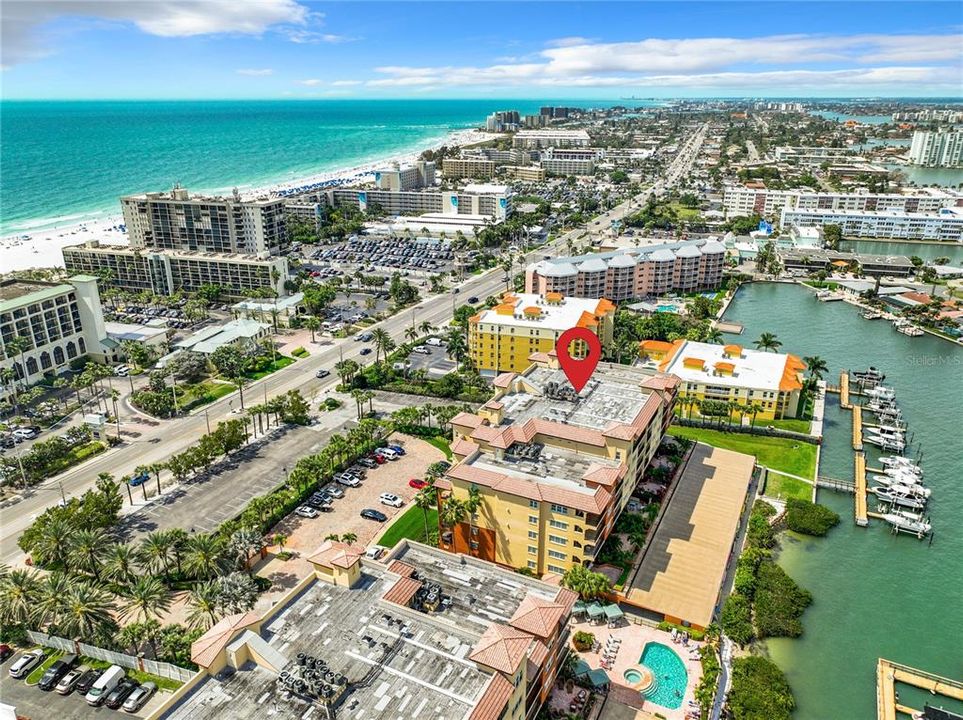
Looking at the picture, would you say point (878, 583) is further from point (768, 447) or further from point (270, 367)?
point (270, 367)

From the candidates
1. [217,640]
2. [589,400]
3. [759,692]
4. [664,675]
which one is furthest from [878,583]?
[217,640]

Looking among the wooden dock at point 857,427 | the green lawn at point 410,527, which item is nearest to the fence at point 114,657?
the green lawn at point 410,527

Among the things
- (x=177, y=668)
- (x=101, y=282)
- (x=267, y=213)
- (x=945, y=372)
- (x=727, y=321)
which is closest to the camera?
(x=177, y=668)

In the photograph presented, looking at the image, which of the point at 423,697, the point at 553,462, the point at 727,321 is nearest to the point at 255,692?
the point at 423,697

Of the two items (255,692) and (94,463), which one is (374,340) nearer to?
(94,463)

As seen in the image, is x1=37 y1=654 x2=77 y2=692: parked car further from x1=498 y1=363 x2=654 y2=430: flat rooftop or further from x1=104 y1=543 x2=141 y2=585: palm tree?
x1=498 y1=363 x2=654 y2=430: flat rooftop

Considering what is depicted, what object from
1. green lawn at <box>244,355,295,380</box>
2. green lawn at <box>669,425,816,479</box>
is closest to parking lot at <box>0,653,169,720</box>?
green lawn at <box>244,355,295,380</box>

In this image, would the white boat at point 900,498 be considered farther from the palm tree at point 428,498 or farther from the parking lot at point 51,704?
the parking lot at point 51,704
